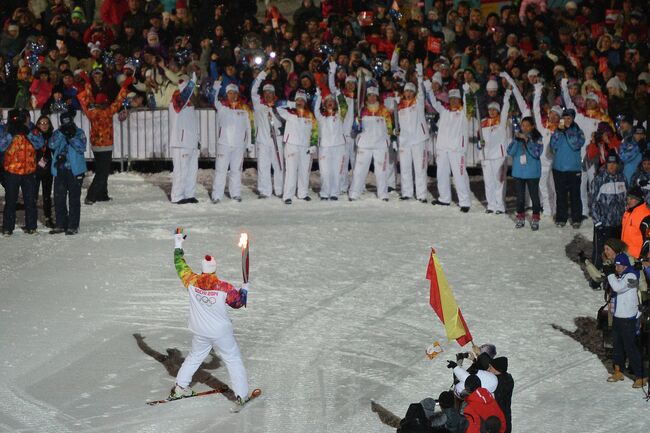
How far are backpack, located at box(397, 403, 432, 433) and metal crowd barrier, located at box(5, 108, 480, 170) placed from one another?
43.4 ft

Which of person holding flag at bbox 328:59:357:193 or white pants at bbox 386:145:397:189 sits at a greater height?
person holding flag at bbox 328:59:357:193

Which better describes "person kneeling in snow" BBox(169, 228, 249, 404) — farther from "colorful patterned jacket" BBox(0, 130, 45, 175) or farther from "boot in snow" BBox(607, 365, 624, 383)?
"colorful patterned jacket" BBox(0, 130, 45, 175)

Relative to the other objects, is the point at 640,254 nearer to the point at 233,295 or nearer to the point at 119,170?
the point at 233,295

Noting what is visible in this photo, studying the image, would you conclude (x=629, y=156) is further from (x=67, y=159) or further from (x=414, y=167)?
(x=67, y=159)

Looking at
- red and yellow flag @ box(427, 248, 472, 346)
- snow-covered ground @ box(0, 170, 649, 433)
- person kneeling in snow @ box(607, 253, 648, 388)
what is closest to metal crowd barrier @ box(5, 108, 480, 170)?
snow-covered ground @ box(0, 170, 649, 433)

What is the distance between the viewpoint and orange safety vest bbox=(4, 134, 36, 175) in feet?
56.9

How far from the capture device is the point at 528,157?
18.5 meters

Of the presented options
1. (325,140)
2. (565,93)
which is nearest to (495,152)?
(565,93)

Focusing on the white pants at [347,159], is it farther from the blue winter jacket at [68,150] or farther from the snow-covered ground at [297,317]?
the blue winter jacket at [68,150]

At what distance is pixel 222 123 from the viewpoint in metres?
20.4

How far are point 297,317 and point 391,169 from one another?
23.3 ft

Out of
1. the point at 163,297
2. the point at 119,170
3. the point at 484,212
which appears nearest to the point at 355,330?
the point at 163,297

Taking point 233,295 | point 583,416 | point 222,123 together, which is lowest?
point 583,416

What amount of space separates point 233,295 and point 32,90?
1158cm
